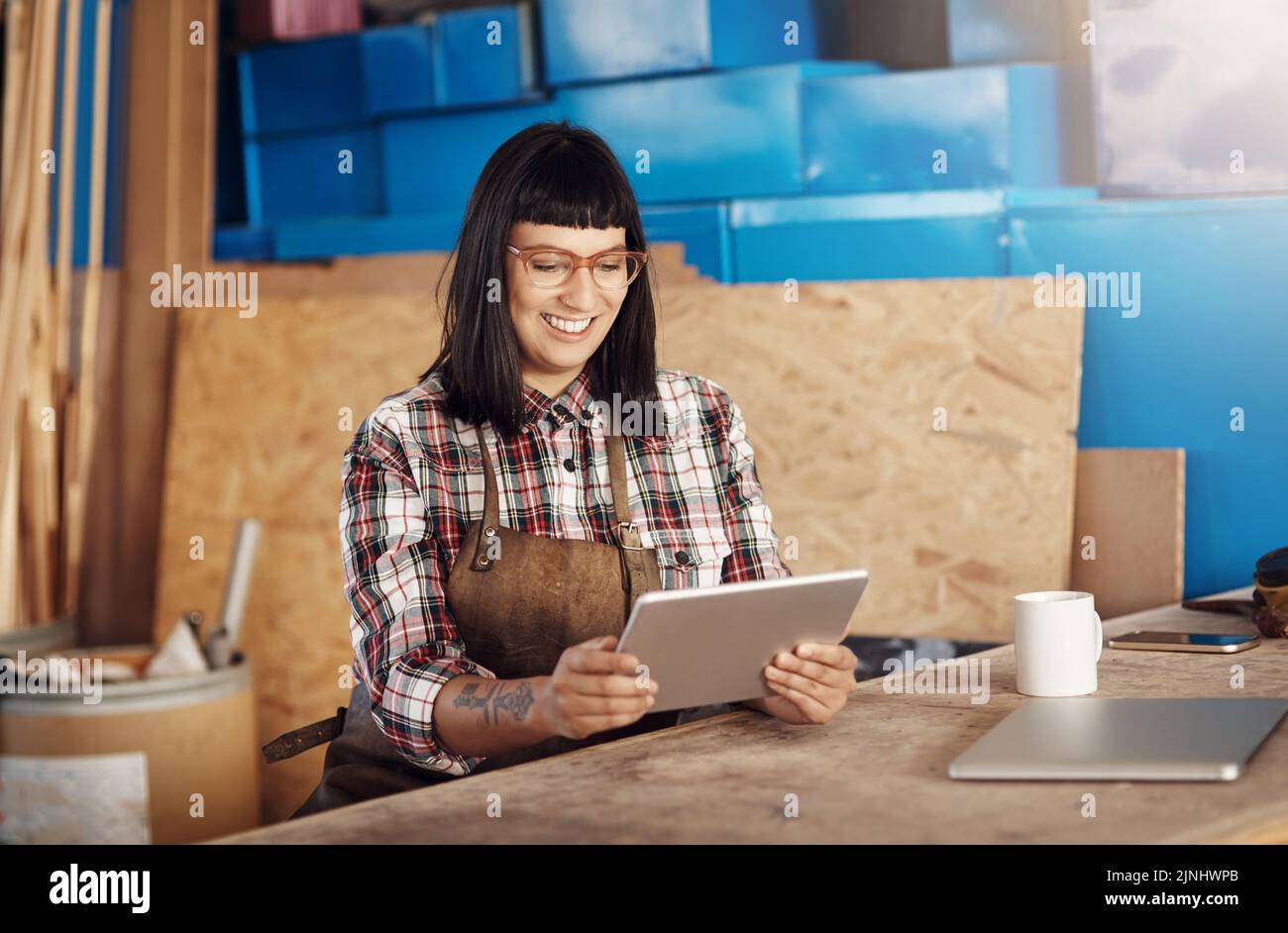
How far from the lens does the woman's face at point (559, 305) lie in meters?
1.90

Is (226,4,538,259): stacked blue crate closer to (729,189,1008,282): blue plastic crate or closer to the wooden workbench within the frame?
(729,189,1008,282): blue plastic crate

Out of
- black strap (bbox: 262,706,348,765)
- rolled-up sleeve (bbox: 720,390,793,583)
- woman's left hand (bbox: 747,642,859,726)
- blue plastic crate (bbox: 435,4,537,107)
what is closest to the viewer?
woman's left hand (bbox: 747,642,859,726)

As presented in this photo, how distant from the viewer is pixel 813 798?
53.1 inches

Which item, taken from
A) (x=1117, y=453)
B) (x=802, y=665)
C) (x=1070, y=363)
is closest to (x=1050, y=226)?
(x=1070, y=363)

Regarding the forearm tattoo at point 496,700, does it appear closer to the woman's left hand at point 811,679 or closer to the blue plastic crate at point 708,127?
the woman's left hand at point 811,679

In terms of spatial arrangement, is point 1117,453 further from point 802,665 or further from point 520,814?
point 520,814

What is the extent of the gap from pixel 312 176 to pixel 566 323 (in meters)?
1.83

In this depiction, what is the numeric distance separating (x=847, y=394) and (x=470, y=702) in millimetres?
1394

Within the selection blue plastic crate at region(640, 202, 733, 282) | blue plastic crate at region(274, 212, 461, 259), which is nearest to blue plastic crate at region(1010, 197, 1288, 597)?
blue plastic crate at region(640, 202, 733, 282)

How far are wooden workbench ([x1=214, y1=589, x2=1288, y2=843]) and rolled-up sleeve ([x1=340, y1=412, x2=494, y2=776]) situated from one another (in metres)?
0.25

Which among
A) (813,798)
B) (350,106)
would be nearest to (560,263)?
(813,798)

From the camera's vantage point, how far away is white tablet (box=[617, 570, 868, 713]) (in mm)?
1446

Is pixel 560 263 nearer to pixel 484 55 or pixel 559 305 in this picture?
pixel 559 305

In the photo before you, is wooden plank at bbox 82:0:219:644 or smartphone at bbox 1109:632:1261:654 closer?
smartphone at bbox 1109:632:1261:654
